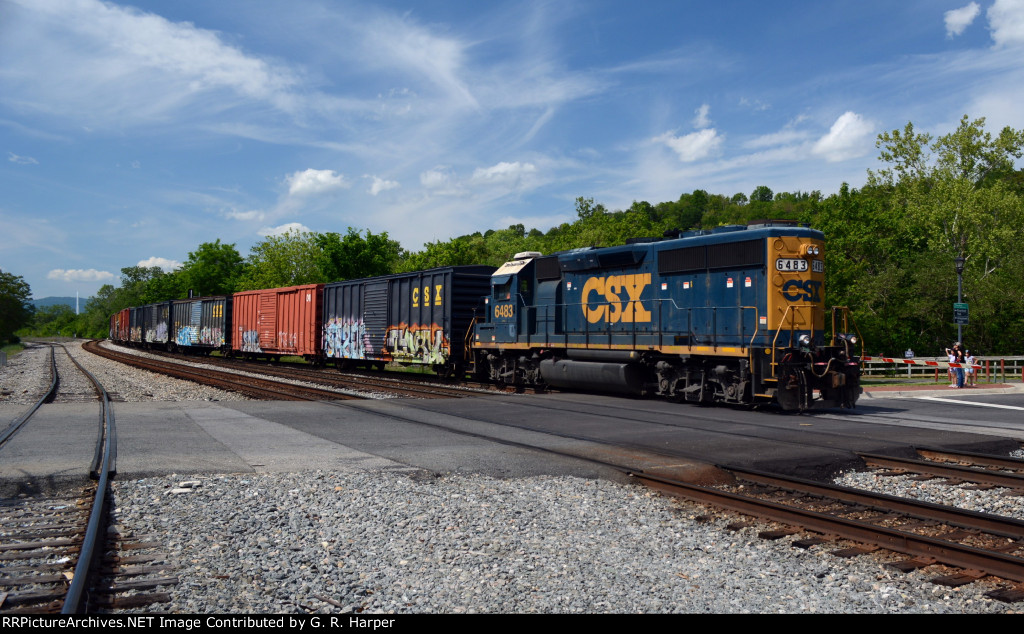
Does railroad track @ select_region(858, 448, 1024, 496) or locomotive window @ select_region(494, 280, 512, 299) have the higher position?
locomotive window @ select_region(494, 280, 512, 299)

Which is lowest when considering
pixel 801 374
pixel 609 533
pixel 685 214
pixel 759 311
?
pixel 609 533

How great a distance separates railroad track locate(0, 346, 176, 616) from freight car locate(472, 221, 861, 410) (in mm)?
10976

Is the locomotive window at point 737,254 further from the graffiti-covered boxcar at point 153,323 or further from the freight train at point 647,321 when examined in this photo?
the graffiti-covered boxcar at point 153,323

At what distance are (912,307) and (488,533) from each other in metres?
34.2

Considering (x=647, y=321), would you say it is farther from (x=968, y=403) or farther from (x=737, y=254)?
(x=968, y=403)

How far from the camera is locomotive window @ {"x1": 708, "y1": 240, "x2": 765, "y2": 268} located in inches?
540

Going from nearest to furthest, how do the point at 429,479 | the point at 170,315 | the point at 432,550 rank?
the point at 432,550, the point at 429,479, the point at 170,315

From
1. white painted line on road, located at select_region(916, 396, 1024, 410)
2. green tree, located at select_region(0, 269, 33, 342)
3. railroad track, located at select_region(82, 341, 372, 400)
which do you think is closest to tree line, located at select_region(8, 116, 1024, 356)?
white painted line on road, located at select_region(916, 396, 1024, 410)

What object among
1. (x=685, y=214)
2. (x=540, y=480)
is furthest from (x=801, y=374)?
(x=685, y=214)

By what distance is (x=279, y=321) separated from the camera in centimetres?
3200

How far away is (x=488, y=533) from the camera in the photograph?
560 cm

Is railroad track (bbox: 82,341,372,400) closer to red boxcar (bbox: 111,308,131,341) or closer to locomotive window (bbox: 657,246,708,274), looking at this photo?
locomotive window (bbox: 657,246,708,274)
